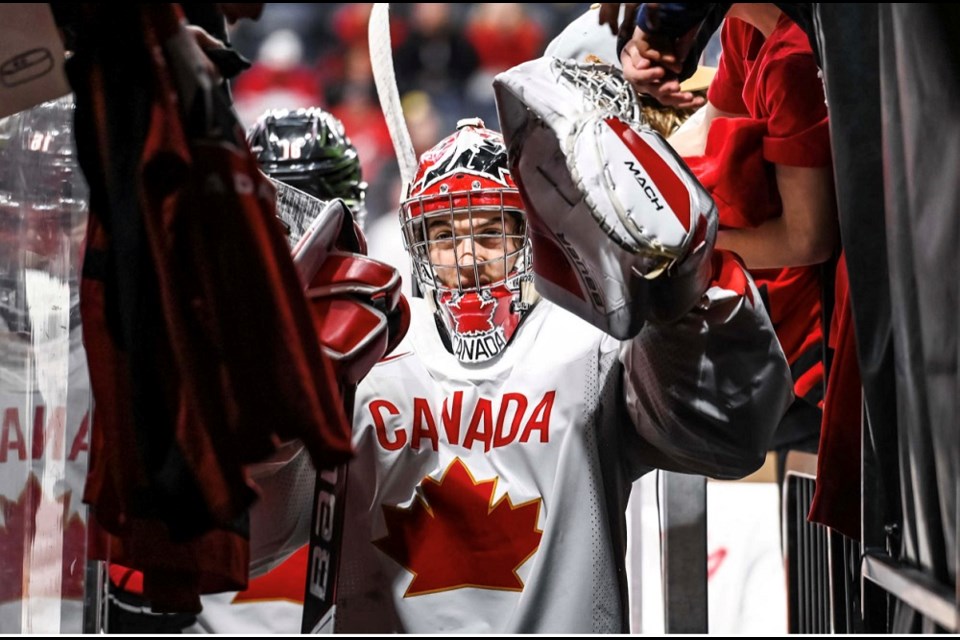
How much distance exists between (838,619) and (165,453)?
0.91m

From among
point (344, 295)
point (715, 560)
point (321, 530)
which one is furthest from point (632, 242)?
point (715, 560)

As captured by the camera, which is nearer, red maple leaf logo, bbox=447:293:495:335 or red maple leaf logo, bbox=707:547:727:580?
red maple leaf logo, bbox=447:293:495:335

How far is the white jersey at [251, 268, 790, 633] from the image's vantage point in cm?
135

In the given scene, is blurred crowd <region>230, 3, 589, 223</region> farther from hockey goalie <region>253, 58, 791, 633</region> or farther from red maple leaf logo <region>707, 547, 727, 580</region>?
red maple leaf logo <region>707, 547, 727, 580</region>

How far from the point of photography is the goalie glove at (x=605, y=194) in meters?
0.85

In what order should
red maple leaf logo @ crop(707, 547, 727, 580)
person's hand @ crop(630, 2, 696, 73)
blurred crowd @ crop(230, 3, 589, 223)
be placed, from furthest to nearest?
red maple leaf logo @ crop(707, 547, 727, 580) < blurred crowd @ crop(230, 3, 589, 223) < person's hand @ crop(630, 2, 696, 73)

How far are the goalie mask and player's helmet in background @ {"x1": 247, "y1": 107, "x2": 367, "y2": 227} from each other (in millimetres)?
905

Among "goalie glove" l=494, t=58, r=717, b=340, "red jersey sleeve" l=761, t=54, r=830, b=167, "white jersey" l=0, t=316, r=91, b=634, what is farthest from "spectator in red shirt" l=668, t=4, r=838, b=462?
"white jersey" l=0, t=316, r=91, b=634

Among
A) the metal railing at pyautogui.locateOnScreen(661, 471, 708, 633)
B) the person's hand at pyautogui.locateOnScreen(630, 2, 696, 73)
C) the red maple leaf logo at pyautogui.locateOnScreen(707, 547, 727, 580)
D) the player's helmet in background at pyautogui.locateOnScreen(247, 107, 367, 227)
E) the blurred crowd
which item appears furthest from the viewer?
the player's helmet in background at pyautogui.locateOnScreen(247, 107, 367, 227)

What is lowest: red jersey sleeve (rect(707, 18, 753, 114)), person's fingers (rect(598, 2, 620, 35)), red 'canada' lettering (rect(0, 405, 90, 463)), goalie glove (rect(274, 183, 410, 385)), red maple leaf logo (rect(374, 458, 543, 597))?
red maple leaf logo (rect(374, 458, 543, 597))

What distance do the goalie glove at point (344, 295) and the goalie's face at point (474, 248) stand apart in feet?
1.21

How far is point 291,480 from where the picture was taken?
1.36 metres

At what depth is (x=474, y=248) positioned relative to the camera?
147cm

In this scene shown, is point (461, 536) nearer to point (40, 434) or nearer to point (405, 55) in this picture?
point (40, 434)
